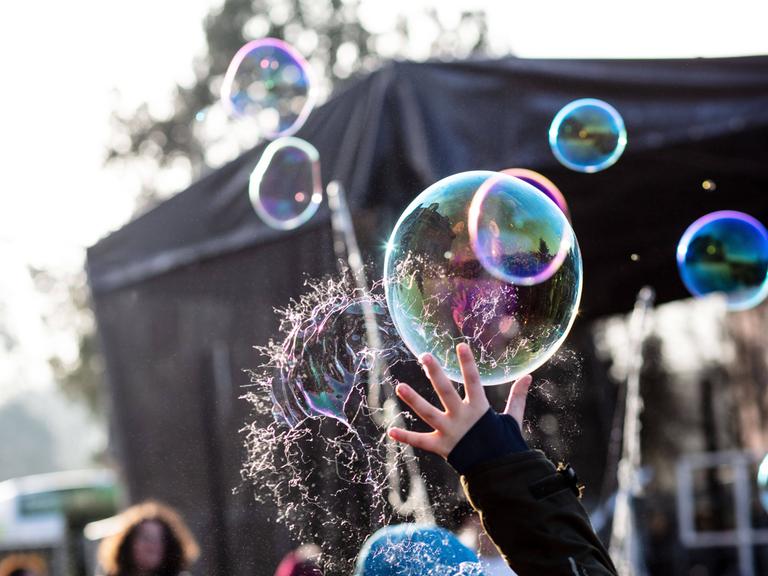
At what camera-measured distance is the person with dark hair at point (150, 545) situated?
2094mm

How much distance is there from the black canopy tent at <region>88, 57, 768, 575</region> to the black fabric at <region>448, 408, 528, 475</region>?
2.24ft

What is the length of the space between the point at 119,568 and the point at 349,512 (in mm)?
1505

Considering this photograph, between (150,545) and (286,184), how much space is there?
0.99 metres

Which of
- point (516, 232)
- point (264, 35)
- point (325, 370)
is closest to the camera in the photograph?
point (325, 370)

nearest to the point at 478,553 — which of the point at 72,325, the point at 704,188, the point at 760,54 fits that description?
the point at 760,54

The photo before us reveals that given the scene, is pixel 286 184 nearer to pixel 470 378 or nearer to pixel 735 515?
pixel 470 378

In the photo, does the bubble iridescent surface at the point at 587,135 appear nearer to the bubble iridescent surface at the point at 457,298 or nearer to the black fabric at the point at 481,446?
the bubble iridescent surface at the point at 457,298

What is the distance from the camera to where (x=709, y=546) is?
7.86 m

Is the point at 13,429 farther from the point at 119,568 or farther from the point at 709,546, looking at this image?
the point at 119,568

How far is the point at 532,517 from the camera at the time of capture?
1133mm

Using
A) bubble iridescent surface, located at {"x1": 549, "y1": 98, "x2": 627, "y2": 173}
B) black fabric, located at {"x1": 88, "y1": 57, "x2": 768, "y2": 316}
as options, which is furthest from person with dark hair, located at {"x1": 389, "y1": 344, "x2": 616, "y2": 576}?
bubble iridescent surface, located at {"x1": 549, "y1": 98, "x2": 627, "y2": 173}

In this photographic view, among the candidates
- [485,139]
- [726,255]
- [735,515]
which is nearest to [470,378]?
[485,139]

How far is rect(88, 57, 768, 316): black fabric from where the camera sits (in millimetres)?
2686

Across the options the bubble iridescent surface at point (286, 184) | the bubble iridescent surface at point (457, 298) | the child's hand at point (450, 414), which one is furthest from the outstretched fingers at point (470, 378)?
the bubble iridescent surface at point (286, 184)
